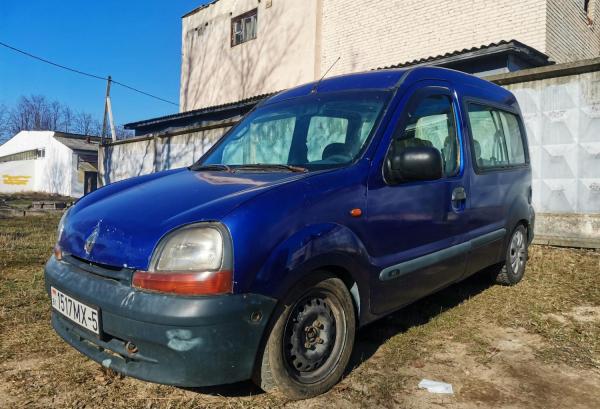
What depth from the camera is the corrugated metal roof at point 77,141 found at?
34.9 metres

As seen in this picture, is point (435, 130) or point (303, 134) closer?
point (303, 134)

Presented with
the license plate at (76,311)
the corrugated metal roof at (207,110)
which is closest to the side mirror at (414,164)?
the license plate at (76,311)

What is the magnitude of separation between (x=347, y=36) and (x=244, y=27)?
18.0 ft

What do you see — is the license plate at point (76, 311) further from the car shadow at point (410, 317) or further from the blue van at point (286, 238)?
the car shadow at point (410, 317)

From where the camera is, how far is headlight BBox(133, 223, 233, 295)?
204 centimetres

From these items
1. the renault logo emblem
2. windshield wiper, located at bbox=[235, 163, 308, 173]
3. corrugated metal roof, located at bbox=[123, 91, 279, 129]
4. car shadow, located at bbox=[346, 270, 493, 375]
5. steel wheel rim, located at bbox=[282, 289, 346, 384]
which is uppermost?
corrugated metal roof, located at bbox=[123, 91, 279, 129]

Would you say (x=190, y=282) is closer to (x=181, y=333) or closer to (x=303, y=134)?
(x=181, y=333)

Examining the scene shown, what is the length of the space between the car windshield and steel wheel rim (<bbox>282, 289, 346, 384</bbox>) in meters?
0.80

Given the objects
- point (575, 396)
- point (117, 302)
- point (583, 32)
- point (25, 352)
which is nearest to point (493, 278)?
point (575, 396)

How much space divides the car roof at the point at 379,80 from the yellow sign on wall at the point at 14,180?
4267 centimetres

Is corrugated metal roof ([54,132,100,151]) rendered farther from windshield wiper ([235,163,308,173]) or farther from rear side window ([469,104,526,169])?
windshield wiper ([235,163,308,173])

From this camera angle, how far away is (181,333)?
6.65 feet

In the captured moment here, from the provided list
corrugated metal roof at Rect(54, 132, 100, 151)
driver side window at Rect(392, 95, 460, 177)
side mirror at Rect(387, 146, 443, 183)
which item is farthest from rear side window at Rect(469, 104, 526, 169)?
corrugated metal roof at Rect(54, 132, 100, 151)

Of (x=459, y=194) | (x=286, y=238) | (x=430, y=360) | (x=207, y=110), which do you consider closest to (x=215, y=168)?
(x=286, y=238)
